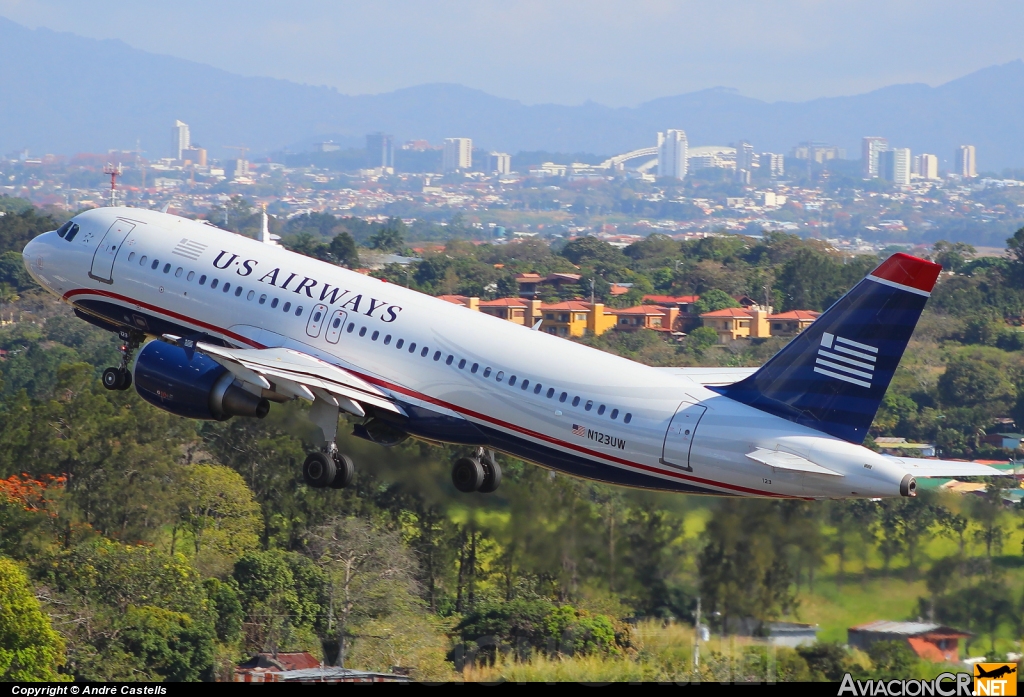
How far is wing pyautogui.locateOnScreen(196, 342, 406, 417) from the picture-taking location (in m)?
39.0

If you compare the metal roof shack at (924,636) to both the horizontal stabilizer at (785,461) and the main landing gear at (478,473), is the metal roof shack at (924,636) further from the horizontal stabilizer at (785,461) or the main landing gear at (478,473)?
the main landing gear at (478,473)

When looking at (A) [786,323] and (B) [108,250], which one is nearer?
(B) [108,250]

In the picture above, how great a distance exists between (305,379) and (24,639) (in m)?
17.1

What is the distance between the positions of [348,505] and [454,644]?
13.4 metres

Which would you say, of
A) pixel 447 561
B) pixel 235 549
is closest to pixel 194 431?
pixel 235 549

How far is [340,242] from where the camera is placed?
160000mm

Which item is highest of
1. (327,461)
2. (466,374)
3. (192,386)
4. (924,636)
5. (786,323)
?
(466,374)

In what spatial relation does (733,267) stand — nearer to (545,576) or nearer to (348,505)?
(348,505)

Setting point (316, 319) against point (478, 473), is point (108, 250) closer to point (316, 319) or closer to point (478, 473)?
point (316, 319)

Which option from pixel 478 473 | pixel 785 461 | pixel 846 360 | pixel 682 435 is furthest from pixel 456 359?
pixel 846 360

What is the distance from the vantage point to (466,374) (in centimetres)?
3825

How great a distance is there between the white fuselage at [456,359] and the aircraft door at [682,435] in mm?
33

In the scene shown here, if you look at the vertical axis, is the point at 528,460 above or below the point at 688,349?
above

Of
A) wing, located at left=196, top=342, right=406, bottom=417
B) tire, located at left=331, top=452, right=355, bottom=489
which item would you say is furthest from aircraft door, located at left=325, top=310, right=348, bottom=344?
tire, located at left=331, top=452, right=355, bottom=489
